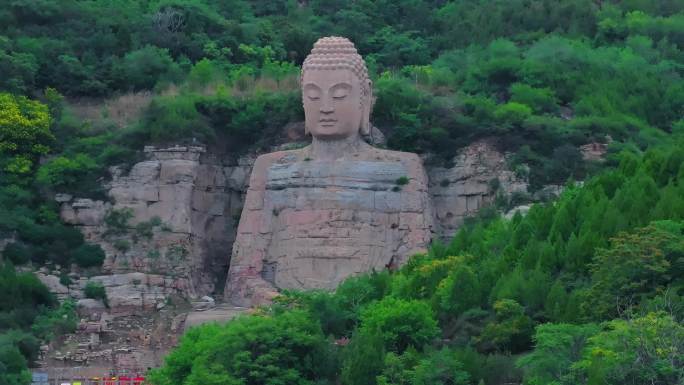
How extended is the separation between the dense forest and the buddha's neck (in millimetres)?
2138

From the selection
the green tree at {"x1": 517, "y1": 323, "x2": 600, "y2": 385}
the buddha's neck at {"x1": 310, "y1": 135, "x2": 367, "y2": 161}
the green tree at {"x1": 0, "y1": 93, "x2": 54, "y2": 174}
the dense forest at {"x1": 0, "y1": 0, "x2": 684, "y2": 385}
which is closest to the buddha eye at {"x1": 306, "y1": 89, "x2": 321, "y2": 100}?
the buddha's neck at {"x1": 310, "y1": 135, "x2": 367, "y2": 161}

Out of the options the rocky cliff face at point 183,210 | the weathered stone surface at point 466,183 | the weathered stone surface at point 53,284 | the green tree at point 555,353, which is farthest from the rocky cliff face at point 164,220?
the green tree at point 555,353

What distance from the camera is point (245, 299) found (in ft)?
200

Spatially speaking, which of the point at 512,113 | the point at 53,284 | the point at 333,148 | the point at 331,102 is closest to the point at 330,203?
the point at 333,148

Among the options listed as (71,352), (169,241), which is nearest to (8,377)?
(71,352)

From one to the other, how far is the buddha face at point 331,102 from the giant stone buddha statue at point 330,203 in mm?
20

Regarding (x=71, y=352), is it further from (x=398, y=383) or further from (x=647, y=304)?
(x=647, y=304)

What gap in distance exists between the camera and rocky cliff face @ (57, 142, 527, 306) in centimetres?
6222

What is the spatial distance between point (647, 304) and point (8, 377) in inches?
478

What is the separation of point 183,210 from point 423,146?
5206 mm

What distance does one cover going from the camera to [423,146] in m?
63.8

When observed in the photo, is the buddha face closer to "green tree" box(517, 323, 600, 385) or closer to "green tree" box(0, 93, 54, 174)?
"green tree" box(0, 93, 54, 174)

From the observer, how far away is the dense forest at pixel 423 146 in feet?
172

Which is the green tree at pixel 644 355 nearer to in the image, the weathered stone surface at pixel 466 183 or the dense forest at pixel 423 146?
the dense forest at pixel 423 146
